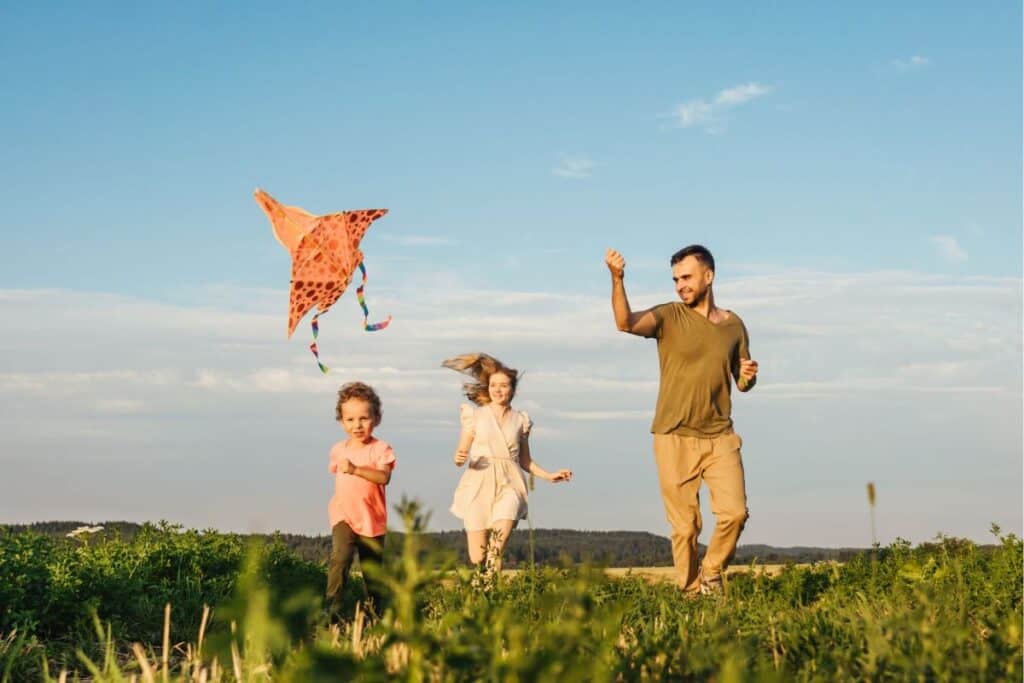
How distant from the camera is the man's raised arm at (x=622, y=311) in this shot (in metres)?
8.23

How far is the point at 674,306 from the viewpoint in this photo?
9.00m

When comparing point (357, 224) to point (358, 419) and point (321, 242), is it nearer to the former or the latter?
point (321, 242)

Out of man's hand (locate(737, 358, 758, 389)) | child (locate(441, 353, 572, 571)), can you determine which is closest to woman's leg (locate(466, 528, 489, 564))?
child (locate(441, 353, 572, 571))

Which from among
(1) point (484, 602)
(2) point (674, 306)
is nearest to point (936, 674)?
(1) point (484, 602)

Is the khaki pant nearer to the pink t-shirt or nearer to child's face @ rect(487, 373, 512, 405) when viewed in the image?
child's face @ rect(487, 373, 512, 405)

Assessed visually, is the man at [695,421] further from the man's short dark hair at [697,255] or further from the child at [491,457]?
the child at [491,457]

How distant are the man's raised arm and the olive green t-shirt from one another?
4.3 inches

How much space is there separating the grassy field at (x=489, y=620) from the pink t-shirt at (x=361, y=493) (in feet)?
2.42

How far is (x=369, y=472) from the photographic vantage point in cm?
873

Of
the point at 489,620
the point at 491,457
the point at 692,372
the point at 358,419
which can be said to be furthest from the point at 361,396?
the point at 489,620

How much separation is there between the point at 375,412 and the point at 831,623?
5.44 m

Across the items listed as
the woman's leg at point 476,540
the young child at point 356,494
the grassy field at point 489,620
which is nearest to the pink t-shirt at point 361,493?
the young child at point 356,494

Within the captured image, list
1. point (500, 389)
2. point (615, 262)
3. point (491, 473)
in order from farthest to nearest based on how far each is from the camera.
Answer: point (500, 389) < point (491, 473) < point (615, 262)

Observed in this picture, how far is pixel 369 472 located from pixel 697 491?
2.61 m
